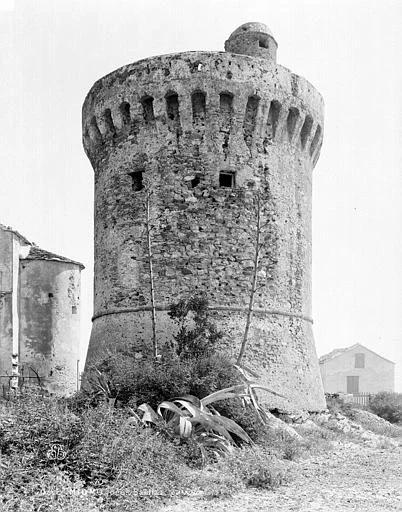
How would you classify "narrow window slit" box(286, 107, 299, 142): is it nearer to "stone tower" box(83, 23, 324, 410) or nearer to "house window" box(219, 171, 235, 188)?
"stone tower" box(83, 23, 324, 410)

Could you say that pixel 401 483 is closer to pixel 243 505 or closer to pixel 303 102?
pixel 243 505

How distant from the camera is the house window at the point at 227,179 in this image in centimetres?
1711

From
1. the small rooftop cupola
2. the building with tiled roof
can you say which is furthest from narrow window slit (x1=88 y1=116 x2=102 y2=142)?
the building with tiled roof

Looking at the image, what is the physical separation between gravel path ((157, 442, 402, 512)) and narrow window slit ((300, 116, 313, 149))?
8.88m

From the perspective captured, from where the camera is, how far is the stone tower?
16.6 m

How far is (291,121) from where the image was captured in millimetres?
18031

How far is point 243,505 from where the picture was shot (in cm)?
810

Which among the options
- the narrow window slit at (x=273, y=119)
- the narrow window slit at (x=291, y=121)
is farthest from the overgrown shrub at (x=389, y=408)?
the narrow window slit at (x=273, y=119)

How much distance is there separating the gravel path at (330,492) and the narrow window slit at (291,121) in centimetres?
862

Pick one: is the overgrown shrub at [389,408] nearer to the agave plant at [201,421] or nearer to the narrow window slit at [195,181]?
the narrow window slit at [195,181]

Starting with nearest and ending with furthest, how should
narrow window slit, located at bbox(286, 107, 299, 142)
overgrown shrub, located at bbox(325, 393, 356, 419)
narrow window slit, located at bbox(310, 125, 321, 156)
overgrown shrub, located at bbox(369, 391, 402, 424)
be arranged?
narrow window slit, located at bbox(286, 107, 299, 142) → narrow window slit, located at bbox(310, 125, 321, 156) → overgrown shrub, located at bbox(325, 393, 356, 419) → overgrown shrub, located at bbox(369, 391, 402, 424)

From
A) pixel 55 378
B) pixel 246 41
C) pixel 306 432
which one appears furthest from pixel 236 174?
pixel 55 378

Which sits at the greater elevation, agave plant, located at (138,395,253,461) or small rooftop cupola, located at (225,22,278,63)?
small rooftop cupola, located at (225,22,278,63)

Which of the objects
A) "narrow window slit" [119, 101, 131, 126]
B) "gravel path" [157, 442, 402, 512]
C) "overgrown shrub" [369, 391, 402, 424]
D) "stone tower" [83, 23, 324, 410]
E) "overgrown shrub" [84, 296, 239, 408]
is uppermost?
"narrow window slit" [119, 101, 131, 126]
